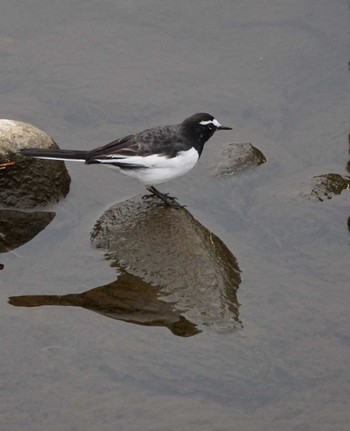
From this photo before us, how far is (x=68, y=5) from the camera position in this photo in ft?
40.9

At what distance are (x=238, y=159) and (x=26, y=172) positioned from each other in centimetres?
231

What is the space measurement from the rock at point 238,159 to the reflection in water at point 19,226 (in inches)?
76.0

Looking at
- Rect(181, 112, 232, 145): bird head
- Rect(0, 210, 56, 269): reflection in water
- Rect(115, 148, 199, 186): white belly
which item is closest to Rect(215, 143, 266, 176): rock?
Rect(181, 112, 232, 145): bird head

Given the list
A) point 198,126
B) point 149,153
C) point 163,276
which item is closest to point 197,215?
point 198,126

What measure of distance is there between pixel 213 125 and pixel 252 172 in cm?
126

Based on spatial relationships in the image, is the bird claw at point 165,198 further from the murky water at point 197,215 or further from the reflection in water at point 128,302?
the reflection in water at point 128,302

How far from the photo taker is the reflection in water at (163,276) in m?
7.63

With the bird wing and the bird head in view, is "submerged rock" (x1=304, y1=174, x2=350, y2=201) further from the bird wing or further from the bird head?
the bird wing

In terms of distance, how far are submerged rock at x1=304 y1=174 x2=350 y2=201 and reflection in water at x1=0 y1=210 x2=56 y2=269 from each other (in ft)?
8.54

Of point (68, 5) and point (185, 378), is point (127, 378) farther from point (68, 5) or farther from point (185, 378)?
point (68, 5)

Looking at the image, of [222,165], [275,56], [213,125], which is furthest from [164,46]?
[213,125]

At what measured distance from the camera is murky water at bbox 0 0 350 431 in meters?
6.95

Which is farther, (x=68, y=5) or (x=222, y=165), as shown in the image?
(x=68, y=5)

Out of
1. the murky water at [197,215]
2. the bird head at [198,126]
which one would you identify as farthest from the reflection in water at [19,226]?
the bird head at [198,126]
